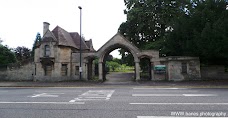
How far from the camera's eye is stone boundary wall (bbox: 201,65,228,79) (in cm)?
2541

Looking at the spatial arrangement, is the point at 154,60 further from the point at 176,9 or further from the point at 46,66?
the point at 46,66

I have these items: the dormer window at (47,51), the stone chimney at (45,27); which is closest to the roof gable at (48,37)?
the dormer window at (47,51)

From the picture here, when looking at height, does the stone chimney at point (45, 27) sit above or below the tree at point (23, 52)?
above

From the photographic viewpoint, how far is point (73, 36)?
3681 cm

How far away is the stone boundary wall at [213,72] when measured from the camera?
2541cm

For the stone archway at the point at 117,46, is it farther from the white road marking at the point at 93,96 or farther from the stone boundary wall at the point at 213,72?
the white road marking at the point at 93,96

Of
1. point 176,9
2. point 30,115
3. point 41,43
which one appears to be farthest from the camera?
point 176,9

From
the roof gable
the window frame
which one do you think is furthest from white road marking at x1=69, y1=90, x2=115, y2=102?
the roof gable

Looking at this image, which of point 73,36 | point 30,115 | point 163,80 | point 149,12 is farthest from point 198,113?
point 73,36

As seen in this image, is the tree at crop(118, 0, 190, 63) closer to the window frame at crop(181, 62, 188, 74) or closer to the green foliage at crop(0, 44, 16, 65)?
the window frame at crop(181, 62, 188, 74)

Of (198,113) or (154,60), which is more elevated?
(154,60)

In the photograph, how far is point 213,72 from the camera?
25562 mm

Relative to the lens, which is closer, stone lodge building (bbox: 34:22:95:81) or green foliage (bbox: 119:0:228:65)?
green foliage (bbox: 119:0:228:65)

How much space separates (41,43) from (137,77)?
1452cm
